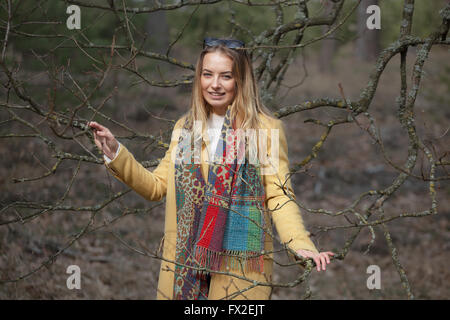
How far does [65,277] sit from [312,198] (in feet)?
15.6

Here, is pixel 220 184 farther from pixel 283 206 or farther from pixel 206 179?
pixel 283 206

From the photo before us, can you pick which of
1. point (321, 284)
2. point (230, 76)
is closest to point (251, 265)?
point (230, 76)

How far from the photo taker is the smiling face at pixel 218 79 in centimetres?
235

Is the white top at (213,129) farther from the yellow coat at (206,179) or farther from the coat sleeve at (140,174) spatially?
the coat sleeve at (140,174)

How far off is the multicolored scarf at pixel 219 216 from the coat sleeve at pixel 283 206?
2.3 inches

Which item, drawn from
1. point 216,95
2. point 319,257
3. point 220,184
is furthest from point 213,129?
point 319,257

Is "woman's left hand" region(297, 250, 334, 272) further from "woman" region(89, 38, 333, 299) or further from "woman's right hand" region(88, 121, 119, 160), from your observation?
"woman's right hand" region(88, 121, 119, 160)

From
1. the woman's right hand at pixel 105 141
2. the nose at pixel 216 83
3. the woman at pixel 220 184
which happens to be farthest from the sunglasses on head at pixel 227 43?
the woman's right hand at pixel 105 141

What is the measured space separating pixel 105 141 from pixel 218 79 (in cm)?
61

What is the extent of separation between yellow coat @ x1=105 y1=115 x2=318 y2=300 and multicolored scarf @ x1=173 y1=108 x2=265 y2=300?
0.05 m

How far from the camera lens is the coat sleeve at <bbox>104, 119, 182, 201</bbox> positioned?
85.8 inches

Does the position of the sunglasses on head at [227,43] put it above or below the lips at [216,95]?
above

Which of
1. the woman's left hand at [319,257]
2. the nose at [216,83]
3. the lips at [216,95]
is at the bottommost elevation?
the woman's left hand at [319,257]

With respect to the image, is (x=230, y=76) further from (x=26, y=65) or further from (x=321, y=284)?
(x=26, y=65)
